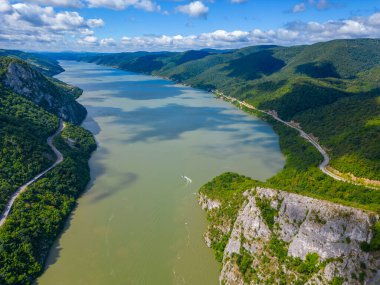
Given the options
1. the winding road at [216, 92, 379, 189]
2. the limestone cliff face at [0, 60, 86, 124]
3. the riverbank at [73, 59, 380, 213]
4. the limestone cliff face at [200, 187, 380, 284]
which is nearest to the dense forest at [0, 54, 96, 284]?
the limestone cliff face at [0, 60, 86, 124]

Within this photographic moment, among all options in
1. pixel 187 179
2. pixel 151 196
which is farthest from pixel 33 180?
pixel 187 179

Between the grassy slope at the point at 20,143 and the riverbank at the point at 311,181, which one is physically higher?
the grassy slope at the point at 20,143

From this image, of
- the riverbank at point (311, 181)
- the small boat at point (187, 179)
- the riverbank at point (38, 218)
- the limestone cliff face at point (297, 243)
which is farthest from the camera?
the small boat at point (187, 179)

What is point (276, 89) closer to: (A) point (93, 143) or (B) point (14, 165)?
(A) point (93, 143)

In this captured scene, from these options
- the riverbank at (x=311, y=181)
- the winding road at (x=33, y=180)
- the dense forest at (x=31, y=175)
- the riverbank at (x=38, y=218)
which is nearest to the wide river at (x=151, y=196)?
the riverbank at (x=38, y=218)

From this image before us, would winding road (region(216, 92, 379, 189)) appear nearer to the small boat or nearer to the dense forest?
the small boat

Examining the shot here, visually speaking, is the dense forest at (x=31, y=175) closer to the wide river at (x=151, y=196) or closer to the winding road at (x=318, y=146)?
the wide river at (x=151, y=196)
